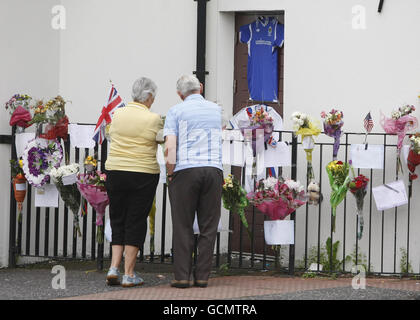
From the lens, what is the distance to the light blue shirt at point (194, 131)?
8508mm

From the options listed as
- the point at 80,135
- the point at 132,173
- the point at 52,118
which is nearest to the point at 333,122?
the point at 132,173

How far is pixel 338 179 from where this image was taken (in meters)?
9.66

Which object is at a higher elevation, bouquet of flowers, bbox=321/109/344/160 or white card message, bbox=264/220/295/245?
bouquet of flowers, bbox=321/109/344/160

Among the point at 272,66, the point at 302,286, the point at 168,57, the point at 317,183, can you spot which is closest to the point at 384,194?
the point at 317,183

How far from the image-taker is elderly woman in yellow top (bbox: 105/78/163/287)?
28.5 ft

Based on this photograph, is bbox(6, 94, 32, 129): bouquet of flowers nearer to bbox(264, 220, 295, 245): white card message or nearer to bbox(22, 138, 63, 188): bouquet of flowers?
bbox(22, 138, 63, 188): bouquet of flowers

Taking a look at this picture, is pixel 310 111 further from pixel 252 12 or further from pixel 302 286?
pixel 302 286

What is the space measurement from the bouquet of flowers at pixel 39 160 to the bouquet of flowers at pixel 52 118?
4.2 inches

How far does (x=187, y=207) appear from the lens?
864cm

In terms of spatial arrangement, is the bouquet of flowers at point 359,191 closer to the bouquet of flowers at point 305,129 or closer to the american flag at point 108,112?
the bouquet of flowers at point 305,129

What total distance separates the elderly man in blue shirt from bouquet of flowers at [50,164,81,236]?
5.16ft

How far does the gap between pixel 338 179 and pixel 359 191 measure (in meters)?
0.28

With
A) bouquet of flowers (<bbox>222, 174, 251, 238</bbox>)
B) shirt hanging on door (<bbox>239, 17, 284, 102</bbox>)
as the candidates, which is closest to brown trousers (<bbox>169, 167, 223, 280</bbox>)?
bouquet of flowers (<bbox>222, 174, 251, 238</bbox>)

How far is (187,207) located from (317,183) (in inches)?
74.1
